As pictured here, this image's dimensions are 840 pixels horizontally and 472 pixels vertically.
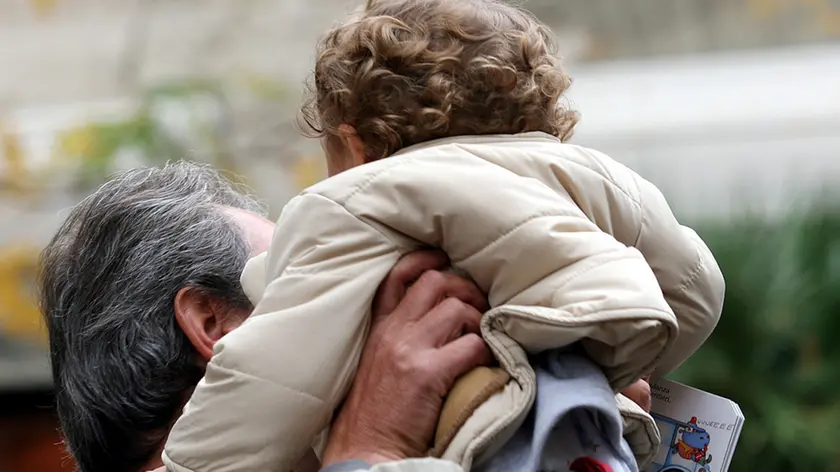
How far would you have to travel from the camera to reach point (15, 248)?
394cm

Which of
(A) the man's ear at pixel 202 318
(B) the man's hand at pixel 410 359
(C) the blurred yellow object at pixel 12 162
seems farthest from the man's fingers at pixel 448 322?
(C) the blurred yellow object at pixel 12 162

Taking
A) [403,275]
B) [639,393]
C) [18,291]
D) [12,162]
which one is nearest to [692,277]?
[639,393]

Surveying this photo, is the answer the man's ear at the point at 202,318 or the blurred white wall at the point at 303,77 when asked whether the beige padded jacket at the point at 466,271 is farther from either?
the blurred white wall at the point at 303,77

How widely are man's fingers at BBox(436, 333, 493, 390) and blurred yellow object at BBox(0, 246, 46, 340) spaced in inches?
117

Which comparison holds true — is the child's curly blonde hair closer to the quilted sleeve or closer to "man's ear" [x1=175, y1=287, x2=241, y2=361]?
the quilted sleeve

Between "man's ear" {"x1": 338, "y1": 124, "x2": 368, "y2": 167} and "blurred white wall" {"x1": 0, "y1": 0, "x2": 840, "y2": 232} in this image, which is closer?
"man's ear" {"x1": 338, "y1": 124, "x2": 368, "y2": 167}

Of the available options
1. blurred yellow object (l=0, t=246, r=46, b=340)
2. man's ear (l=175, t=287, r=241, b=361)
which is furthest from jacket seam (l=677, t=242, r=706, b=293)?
blurred yellow object (l=0, t=246, r=46, b=340)

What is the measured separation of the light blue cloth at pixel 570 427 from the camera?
108cm

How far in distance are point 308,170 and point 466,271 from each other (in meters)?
2.76

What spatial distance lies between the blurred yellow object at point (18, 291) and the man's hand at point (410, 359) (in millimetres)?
2884

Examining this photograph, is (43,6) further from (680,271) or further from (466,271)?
(680,271)

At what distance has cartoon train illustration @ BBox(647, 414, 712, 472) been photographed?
54.2 inches

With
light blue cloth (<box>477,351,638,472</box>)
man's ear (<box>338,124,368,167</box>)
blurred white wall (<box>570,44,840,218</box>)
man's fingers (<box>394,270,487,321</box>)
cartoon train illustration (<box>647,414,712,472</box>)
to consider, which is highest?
man's ear (<box>338,124,368,167</box>)

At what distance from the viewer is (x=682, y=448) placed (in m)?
1.40
